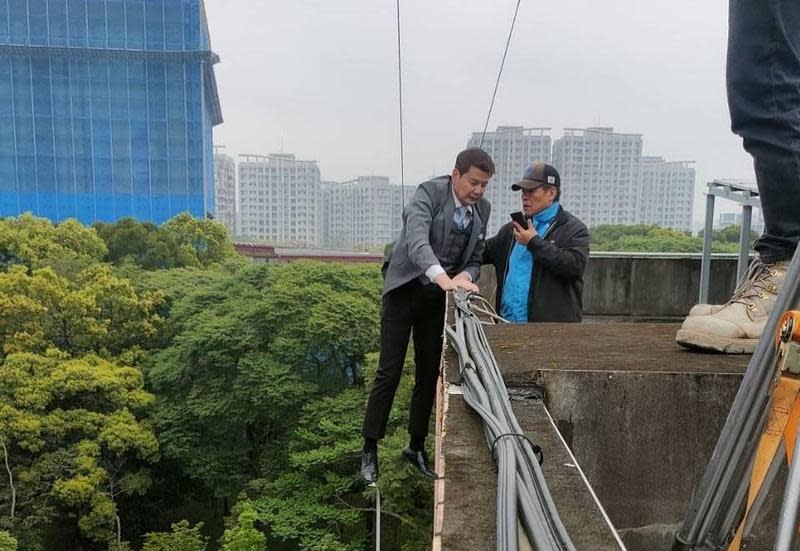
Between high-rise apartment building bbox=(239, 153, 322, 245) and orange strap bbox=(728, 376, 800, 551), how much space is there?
48330 millimetres

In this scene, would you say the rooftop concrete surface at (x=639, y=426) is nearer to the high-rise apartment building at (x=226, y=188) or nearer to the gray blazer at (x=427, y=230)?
the gray blazer at (x=427, y=230)

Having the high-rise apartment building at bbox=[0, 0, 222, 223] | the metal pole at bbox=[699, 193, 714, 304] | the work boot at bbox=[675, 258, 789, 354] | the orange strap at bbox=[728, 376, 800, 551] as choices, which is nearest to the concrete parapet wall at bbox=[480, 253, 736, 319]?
the metal pole at bbox=[699, 193, 714, 304]

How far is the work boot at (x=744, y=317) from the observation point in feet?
5.29

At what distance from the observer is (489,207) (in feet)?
9.30

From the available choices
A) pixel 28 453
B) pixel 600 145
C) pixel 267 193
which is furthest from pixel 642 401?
pixel 267 193

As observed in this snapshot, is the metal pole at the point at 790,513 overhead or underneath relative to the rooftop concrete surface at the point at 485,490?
overhead

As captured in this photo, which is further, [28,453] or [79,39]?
[79,39]

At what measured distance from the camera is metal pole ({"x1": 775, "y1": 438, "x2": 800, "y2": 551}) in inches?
24.0

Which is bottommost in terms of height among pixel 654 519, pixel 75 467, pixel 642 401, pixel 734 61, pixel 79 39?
pixel 75 467

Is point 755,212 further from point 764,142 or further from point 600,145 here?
point 600,145

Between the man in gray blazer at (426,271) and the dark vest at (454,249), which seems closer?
the man in gray blazer at (426,271)

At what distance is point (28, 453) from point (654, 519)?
16.4 metres

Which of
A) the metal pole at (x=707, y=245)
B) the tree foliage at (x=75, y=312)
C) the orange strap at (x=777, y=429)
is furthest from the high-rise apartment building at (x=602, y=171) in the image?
the orange strap at (x=777, y=429)

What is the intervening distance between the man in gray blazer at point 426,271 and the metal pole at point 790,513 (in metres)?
1.72
